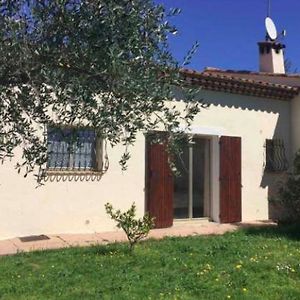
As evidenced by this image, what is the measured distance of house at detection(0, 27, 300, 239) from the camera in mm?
10344

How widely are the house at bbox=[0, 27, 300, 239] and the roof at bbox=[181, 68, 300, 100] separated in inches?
1.1

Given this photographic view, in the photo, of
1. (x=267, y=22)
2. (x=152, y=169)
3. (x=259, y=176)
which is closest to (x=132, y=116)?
(x=152, y=169)

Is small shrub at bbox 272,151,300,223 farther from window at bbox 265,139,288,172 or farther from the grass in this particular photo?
the grass

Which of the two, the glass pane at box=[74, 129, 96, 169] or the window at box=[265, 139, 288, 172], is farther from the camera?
the window at box=[265, 139, 288, 172]

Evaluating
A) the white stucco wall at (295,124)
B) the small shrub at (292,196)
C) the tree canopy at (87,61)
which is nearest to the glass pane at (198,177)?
the small shrub at (292,196)

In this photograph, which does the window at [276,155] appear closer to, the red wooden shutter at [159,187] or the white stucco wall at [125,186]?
A: the white stucco wall at [125,186]

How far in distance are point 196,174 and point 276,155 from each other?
108 inches

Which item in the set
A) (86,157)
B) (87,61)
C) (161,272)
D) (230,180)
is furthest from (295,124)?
(87,61)

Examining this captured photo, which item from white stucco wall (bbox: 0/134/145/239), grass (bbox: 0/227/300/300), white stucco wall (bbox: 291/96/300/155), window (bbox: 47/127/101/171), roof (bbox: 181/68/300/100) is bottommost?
grass (bbox: 0/227/300/300)

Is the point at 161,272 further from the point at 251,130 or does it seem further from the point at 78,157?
the point at 251,130

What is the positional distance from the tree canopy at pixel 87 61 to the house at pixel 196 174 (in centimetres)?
530

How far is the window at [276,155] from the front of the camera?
46.3ft

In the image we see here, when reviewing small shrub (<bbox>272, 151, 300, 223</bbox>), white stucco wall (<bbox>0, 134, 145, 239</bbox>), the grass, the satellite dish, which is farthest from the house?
the satellite dish

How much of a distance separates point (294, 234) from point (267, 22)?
34.6 ft
